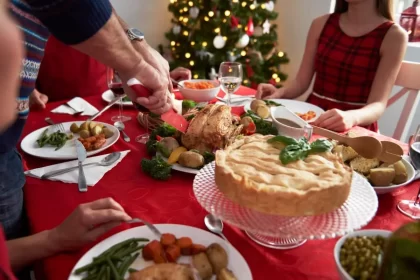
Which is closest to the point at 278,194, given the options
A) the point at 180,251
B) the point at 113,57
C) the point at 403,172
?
the point at 180,251

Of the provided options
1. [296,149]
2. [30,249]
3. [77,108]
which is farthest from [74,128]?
[296,149]

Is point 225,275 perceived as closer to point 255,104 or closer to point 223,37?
point 255,104

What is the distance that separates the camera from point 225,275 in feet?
2.38

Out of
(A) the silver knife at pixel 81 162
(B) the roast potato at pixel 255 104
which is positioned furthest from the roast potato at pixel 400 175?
(A) the silver knife at pixel 81 162

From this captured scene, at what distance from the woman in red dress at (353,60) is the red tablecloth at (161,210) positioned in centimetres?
97

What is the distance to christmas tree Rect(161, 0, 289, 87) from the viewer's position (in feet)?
12.3

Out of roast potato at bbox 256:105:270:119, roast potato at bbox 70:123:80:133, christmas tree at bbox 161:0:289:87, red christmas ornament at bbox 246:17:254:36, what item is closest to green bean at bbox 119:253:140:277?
roast potato at bbox 70:123:80:133

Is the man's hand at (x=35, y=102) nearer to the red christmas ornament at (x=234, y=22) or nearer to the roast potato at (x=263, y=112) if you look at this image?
the roast potato at (x=263, y=112)

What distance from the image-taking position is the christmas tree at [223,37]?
374 cm

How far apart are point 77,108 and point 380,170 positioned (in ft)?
4.62

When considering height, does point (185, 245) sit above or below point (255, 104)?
above

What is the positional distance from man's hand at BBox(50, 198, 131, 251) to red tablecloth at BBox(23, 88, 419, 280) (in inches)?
1.6

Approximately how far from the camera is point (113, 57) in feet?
3.61

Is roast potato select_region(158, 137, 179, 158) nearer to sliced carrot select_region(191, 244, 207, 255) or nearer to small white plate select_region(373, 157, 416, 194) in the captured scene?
sliced carrot select_region(191, 244, 207, 255)
